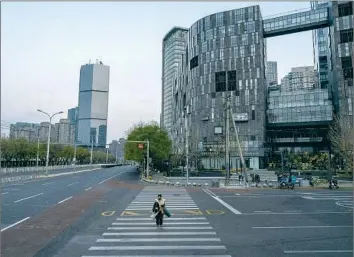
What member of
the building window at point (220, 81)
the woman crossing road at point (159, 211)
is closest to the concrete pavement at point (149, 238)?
the woman crossing road at point (159, 211)

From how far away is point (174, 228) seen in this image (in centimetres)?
1366

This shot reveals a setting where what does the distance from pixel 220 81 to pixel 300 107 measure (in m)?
24.0

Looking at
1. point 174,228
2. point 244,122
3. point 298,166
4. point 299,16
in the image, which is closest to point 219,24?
point 299,16

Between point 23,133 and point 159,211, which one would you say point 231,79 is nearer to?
point 159,211

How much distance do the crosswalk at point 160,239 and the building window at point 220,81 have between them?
71.7 m

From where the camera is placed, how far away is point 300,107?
85.9 metres

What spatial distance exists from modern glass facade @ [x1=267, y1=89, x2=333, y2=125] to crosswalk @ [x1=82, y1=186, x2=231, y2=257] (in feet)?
250

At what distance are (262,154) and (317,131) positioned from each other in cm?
1879

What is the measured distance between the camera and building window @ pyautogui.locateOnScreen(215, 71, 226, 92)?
280ft

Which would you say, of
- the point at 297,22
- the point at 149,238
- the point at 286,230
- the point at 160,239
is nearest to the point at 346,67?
the point at 297,22

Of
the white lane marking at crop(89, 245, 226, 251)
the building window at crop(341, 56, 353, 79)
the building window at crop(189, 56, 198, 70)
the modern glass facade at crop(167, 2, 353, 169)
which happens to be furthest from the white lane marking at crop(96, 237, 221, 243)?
the building window at crop(189, 56, 198, 70)

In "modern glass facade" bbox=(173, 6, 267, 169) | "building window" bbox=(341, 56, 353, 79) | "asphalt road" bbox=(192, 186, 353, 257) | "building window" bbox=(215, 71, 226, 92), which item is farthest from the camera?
"building window" bbox=(215, 71, 226, 92)

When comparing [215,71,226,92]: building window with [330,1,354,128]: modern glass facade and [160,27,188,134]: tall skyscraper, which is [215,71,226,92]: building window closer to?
[330,1,354,128]: modern glass facade

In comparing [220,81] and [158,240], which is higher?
[220,81]
